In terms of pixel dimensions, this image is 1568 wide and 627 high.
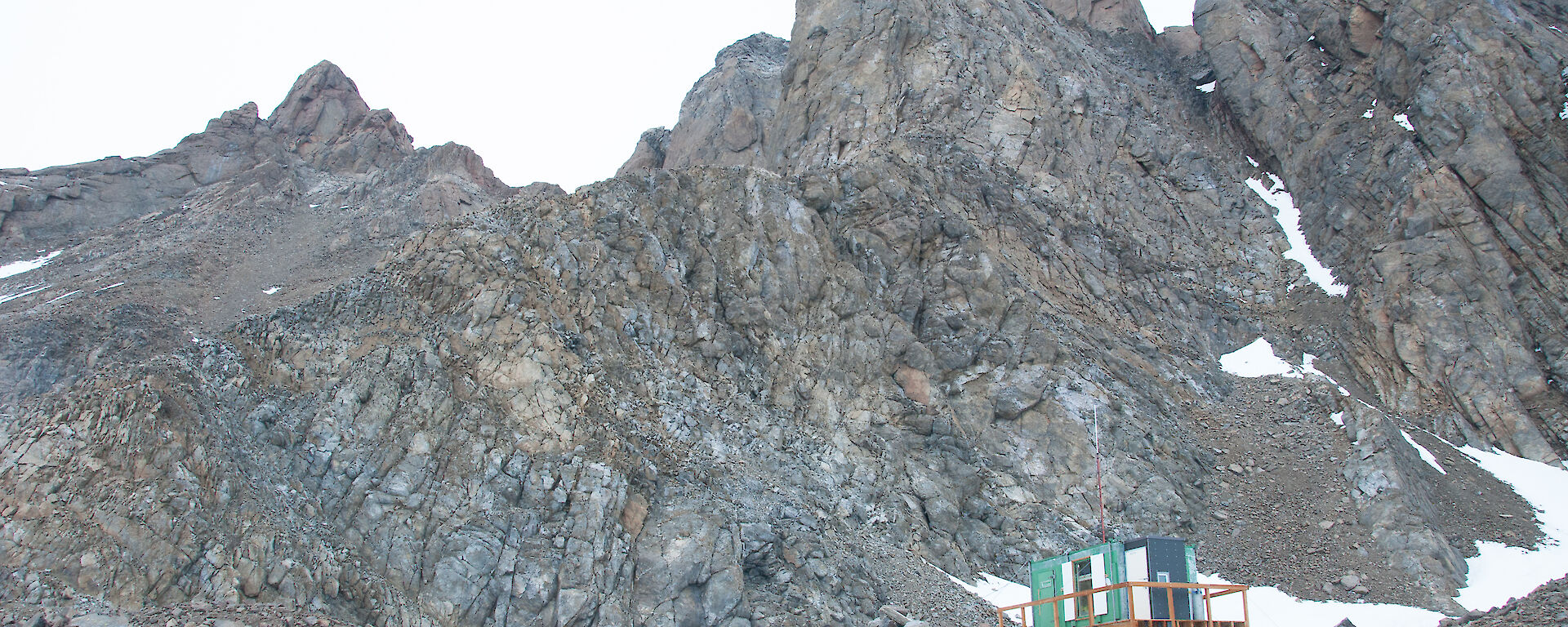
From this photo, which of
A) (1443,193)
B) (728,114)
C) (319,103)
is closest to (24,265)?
(319,103)

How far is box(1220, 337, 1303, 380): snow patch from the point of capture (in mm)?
34041

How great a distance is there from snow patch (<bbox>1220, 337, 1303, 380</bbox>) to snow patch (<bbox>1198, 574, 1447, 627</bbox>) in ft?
36.4

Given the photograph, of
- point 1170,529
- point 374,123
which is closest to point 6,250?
point 374,123

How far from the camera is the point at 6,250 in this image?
40750 millimetres

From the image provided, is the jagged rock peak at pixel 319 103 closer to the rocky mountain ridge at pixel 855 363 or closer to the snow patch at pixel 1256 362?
the rocky mountain ridge at pixel 855 363

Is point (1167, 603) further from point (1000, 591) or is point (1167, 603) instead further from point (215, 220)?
point (215, 220)

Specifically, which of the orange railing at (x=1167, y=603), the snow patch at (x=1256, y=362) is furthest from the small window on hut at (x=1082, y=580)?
the snow patch at (x=1256, y=362)

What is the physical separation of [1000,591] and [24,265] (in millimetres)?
41858

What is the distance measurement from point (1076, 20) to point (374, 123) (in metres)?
43.3

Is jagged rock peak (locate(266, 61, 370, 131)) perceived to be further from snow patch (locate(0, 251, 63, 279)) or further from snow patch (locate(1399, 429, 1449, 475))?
snow patch (locate(1399, 429, 1449, 475))

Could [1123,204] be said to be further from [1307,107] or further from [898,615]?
[898,615]

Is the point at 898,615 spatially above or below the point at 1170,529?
below

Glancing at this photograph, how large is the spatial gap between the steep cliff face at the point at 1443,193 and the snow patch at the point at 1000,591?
56.5 ft

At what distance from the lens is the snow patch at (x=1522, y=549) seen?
24.2m
